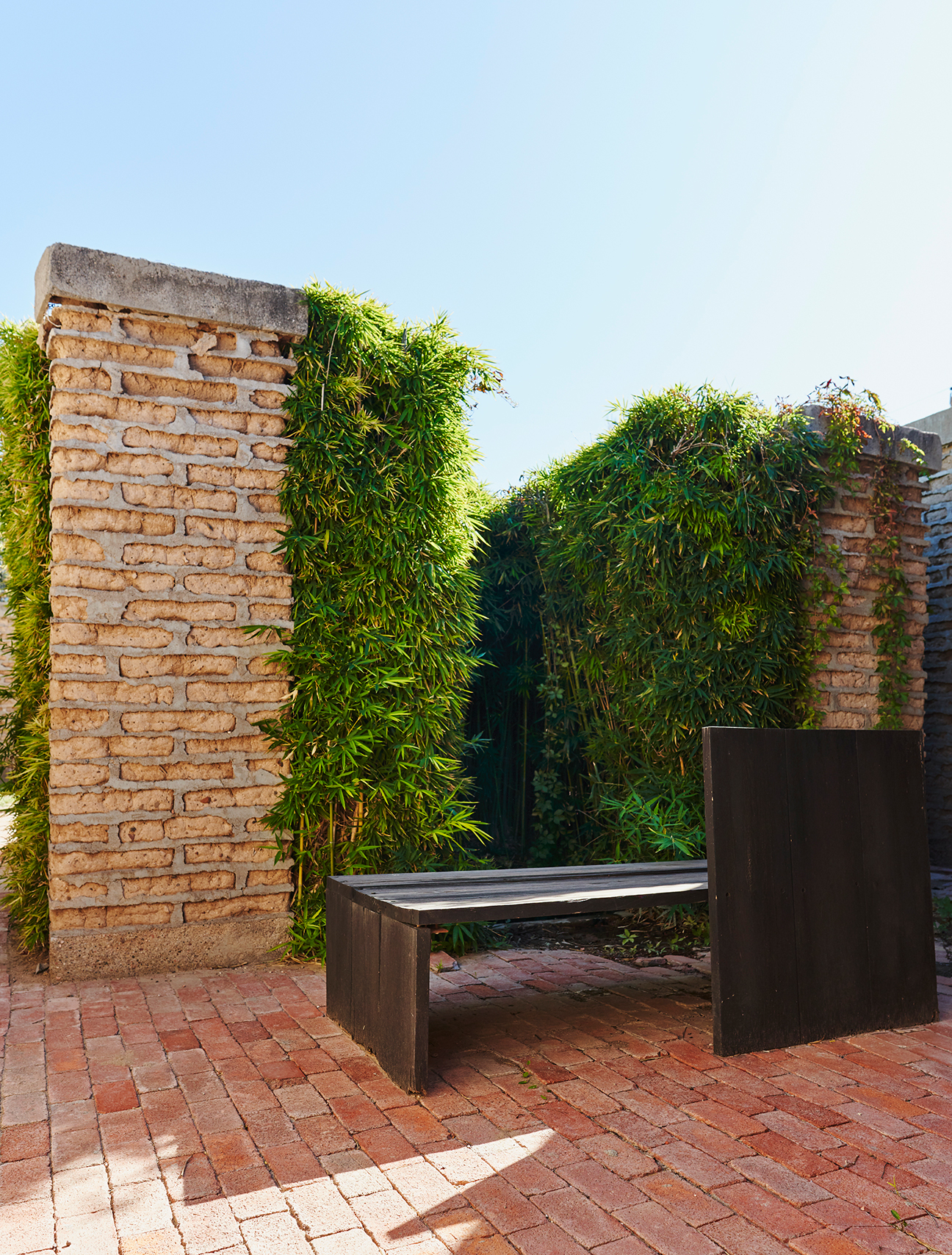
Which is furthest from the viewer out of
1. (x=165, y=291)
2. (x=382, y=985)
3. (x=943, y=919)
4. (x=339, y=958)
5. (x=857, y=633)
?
(x=857, y=633)

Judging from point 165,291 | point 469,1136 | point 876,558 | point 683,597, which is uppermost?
point 165,291

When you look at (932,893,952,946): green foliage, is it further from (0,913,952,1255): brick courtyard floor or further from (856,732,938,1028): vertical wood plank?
(0,913,952,1255): brick courtyard floor

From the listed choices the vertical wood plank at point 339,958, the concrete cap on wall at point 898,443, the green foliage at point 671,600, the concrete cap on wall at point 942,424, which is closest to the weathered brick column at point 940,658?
the concrete cap on wall at point 942,424

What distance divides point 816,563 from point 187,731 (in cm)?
325

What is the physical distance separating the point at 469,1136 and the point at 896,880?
1774 mm

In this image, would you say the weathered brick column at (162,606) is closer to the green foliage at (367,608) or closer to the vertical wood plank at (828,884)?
the green foliage at (367,608)

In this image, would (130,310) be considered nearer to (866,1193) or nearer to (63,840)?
(63,840)

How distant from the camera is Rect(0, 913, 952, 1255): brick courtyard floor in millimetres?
1631

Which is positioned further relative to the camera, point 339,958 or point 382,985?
point 339,958

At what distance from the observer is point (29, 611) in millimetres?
3727

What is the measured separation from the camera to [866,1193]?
1.77 m

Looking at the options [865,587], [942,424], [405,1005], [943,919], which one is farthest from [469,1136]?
[942,424]

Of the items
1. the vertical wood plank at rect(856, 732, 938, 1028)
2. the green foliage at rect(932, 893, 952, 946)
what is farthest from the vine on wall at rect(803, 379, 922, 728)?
the vertical wood plank at rect(856, 732, 938, 1028)

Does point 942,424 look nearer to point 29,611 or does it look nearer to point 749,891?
point 749,891
